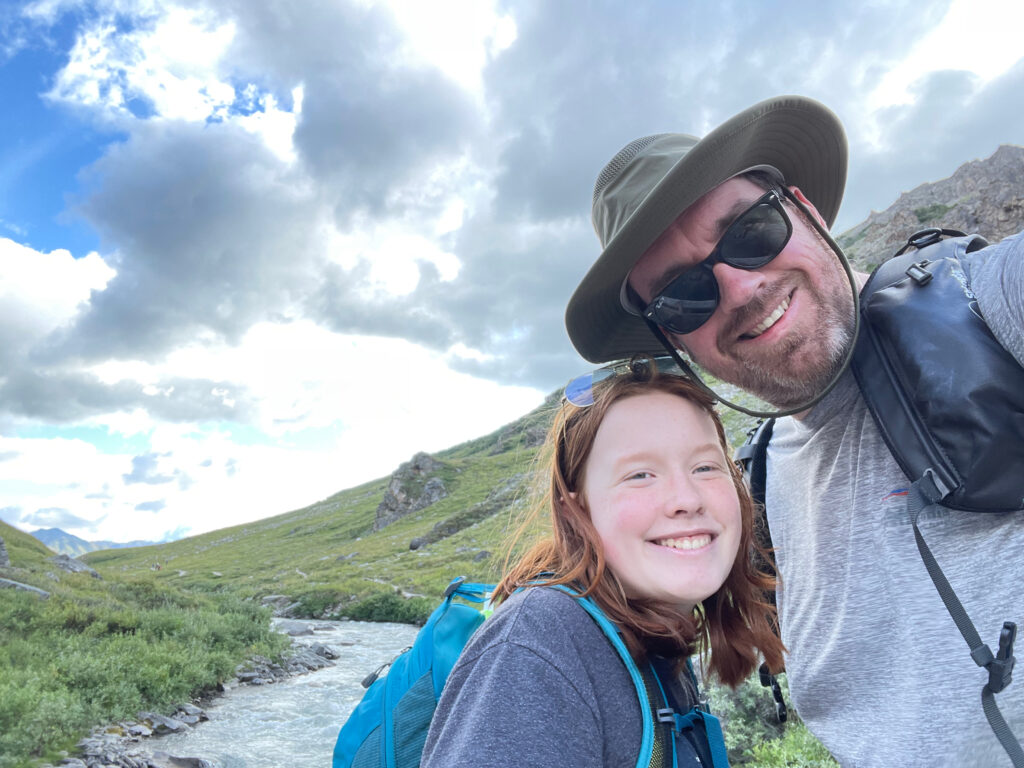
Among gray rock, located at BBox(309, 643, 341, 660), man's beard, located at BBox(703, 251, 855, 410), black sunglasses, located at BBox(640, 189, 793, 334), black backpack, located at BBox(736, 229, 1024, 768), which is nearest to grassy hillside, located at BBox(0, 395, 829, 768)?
black sunglasses, located at BBox(640, 189, 793, 334)

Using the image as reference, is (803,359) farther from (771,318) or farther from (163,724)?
(163,724)

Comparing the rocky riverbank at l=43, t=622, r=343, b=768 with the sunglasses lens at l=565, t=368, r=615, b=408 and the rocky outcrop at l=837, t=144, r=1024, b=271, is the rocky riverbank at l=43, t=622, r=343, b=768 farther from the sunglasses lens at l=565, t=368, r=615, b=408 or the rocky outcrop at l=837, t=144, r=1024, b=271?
the rocky outcrop at l=837, t=144, r=1024, b=271

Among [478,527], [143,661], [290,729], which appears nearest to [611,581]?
[290,729]

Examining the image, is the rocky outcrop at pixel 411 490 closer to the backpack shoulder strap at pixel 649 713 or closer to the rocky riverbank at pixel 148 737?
the rocky riverbank at pixel 148 737

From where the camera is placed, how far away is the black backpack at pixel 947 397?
171 cm

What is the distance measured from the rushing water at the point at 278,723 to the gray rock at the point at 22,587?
6.72 meters

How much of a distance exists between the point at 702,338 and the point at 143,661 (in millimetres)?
12820

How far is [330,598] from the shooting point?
→ 27906 mm

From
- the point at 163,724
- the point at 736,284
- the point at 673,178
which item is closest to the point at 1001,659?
the point at 736,284

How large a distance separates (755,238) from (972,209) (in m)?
59.8

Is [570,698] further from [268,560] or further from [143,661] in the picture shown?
[268,560]

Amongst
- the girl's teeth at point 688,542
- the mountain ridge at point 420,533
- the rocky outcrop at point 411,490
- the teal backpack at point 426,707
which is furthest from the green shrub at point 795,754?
the rocky outcrop at point 411,490

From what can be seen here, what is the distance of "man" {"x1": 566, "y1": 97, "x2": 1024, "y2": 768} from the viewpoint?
6.20 feet

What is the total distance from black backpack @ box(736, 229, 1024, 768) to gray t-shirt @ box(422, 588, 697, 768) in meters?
0.98
